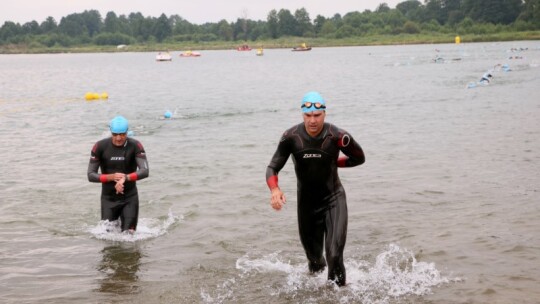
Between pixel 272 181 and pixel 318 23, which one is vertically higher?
pixel 318 23

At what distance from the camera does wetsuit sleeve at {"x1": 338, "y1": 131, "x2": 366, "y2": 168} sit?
24.6 feet

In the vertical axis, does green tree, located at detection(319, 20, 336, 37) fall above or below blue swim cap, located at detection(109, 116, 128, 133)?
above

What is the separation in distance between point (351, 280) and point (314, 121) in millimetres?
2290

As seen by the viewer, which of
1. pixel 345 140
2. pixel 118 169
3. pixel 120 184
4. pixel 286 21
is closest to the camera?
pixel 345 140

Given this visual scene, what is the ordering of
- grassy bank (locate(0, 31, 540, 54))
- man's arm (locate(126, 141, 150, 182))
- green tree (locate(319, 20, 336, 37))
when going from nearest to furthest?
1. man's arm (locate(126, 141, 150, 182))
2. grassy bank (locate(0, 31, 540, 54))
3. green tree (locate(319, 20, 336, 37))

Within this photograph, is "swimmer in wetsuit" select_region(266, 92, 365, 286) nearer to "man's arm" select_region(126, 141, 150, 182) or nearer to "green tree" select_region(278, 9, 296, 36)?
"man's arm" select_region(126, 141, 150, 182)

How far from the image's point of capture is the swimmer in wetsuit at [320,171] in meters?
7.48

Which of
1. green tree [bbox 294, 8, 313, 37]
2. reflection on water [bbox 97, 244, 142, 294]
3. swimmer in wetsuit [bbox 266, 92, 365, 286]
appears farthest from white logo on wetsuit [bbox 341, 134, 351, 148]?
green tree [bbox 294, 8, 313, 37]

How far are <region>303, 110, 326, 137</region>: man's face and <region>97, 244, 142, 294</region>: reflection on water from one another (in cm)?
307

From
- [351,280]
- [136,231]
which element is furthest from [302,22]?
[351,280]

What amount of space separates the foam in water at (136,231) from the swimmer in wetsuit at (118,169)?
0.34 m

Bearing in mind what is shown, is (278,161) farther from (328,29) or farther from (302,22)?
(302,22)

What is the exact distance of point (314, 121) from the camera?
739 cm

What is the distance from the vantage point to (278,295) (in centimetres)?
825
